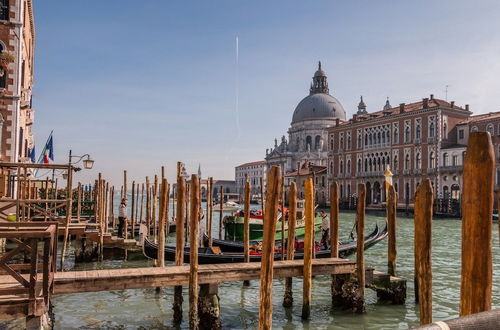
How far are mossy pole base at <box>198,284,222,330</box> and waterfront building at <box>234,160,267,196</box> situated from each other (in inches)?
2917

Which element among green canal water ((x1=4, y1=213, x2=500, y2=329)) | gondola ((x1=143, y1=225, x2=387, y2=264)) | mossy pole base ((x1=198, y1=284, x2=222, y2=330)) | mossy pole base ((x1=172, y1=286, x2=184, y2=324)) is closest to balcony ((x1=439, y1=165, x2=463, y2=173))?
green canal water ((x1=4, y1=213, x2=500, y2=329))

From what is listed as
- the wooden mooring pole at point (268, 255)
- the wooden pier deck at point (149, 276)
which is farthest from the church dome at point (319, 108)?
the wooden mooring pole at point (268, 255)

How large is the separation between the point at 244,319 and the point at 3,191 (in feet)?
21.4

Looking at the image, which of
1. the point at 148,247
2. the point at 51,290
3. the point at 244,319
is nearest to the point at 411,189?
the point at 148,247

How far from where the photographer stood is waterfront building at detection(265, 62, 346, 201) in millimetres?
65562

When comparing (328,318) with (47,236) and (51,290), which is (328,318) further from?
(47,236)

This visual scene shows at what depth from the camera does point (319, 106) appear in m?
67.3

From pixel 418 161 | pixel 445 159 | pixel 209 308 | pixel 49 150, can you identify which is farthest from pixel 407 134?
pixel 209 308

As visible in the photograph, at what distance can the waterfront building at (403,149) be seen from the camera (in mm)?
34225

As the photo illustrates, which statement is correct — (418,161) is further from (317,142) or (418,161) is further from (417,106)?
(317,142)

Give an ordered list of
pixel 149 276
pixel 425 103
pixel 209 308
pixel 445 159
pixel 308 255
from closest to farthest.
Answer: pixel 149 276
pixel 209 308
pixel 308 255
pixel 445 159
pixel 425 103

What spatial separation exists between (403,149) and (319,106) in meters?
30.6

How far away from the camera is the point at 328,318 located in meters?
7.11

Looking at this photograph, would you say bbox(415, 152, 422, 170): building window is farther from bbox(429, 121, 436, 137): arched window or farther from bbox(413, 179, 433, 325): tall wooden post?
bbox(413, 179, 433, 325): tall wooden post
